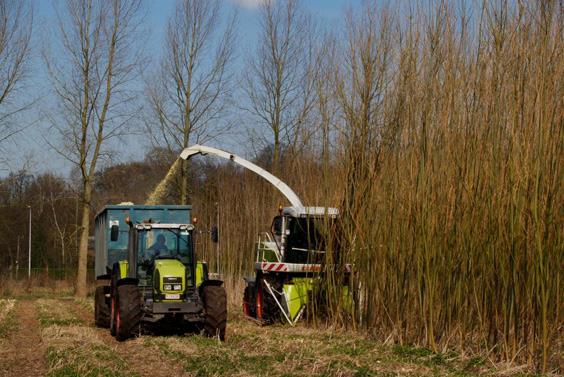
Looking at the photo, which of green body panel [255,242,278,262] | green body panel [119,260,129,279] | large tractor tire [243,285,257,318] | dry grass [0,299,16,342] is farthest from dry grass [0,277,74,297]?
green body panel [119,260,129,279]

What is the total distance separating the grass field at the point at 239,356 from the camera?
921cm

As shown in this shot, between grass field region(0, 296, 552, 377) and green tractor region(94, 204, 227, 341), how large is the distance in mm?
338

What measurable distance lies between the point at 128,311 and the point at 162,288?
63 cm

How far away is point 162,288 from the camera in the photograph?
44.0 feet

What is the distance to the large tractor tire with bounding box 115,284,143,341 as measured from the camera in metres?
13.2

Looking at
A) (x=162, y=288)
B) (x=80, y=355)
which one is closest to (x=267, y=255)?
(x=162, y=288)

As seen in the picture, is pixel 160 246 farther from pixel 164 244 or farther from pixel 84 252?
pixel 84 252

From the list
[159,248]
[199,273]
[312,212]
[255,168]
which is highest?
[255,168]

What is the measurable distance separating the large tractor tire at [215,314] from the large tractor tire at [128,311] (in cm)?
107

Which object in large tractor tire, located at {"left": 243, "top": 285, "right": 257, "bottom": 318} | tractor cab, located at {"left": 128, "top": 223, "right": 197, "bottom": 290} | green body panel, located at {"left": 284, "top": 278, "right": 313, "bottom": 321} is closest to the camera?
tractor cab, located at {"left": 128, "top": 223, "right": 197, "bottom": 290}

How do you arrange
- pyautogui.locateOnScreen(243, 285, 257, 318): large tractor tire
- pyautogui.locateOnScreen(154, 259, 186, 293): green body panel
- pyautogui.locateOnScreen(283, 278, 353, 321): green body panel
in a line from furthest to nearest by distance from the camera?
pyautogui.locateOnScreen(243, 285, 257, 318): large tractor tire < pyautogui.locateOnScreen(283, 278, 353, 321): green body panel < pyautogui.locateOnScreen(154, 259, 186, 293): green body panel

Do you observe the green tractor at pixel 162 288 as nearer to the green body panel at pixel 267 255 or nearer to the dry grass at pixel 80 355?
the dry grass at pixel 80 355

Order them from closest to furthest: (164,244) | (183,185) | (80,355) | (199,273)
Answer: (80,355), (164,244), (199,273), (183,185)

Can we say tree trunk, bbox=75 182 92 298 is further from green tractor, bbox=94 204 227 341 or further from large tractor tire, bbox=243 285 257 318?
green tractor, bbox=94 204 227 341
